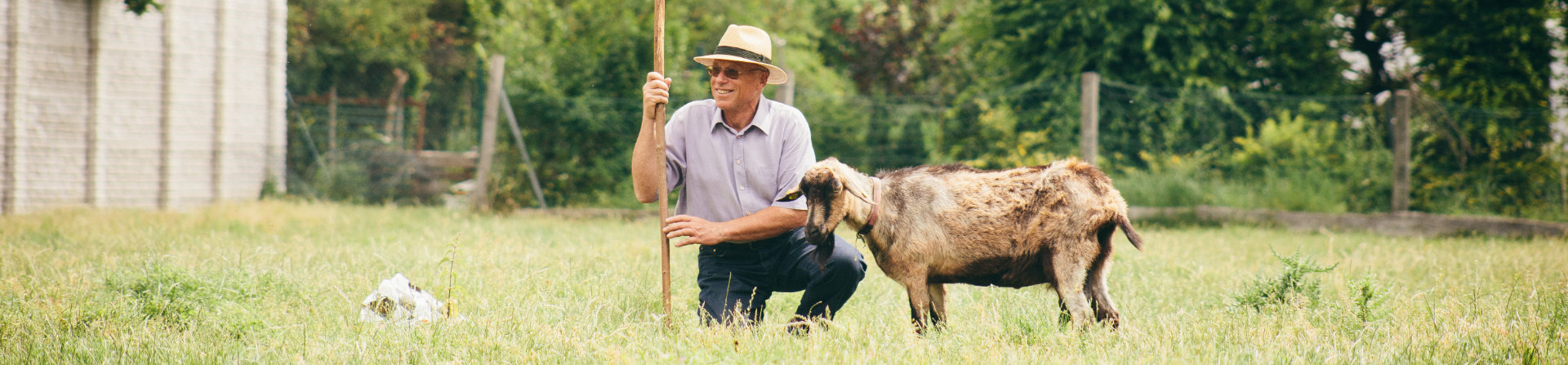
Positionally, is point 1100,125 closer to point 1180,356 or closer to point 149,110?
point 1180,356

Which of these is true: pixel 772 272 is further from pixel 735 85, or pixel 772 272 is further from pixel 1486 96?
pixel 1486 96

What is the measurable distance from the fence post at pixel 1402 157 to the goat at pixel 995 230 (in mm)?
7783

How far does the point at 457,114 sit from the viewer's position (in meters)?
22.9

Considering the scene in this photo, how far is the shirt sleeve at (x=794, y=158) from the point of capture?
4043 millimetres

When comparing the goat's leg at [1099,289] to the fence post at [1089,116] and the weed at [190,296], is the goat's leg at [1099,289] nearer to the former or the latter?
the weed at [190,296]

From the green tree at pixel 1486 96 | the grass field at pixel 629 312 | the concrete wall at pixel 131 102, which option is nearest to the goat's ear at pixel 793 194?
the grass field at pixel 629 312

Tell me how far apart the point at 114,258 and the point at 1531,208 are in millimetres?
12270

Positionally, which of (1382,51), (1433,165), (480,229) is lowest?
(480,229)

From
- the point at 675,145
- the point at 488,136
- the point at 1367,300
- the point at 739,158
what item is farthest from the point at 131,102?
the point at 1367,300

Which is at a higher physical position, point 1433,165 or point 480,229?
point 1433,165

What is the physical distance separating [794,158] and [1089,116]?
23.4 feet

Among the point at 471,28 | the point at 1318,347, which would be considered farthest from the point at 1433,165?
the point at 471,28

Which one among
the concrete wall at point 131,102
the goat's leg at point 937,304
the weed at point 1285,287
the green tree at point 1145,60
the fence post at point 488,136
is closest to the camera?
the goat's leg at point 937,304

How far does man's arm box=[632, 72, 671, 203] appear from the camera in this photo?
3.85 metres
